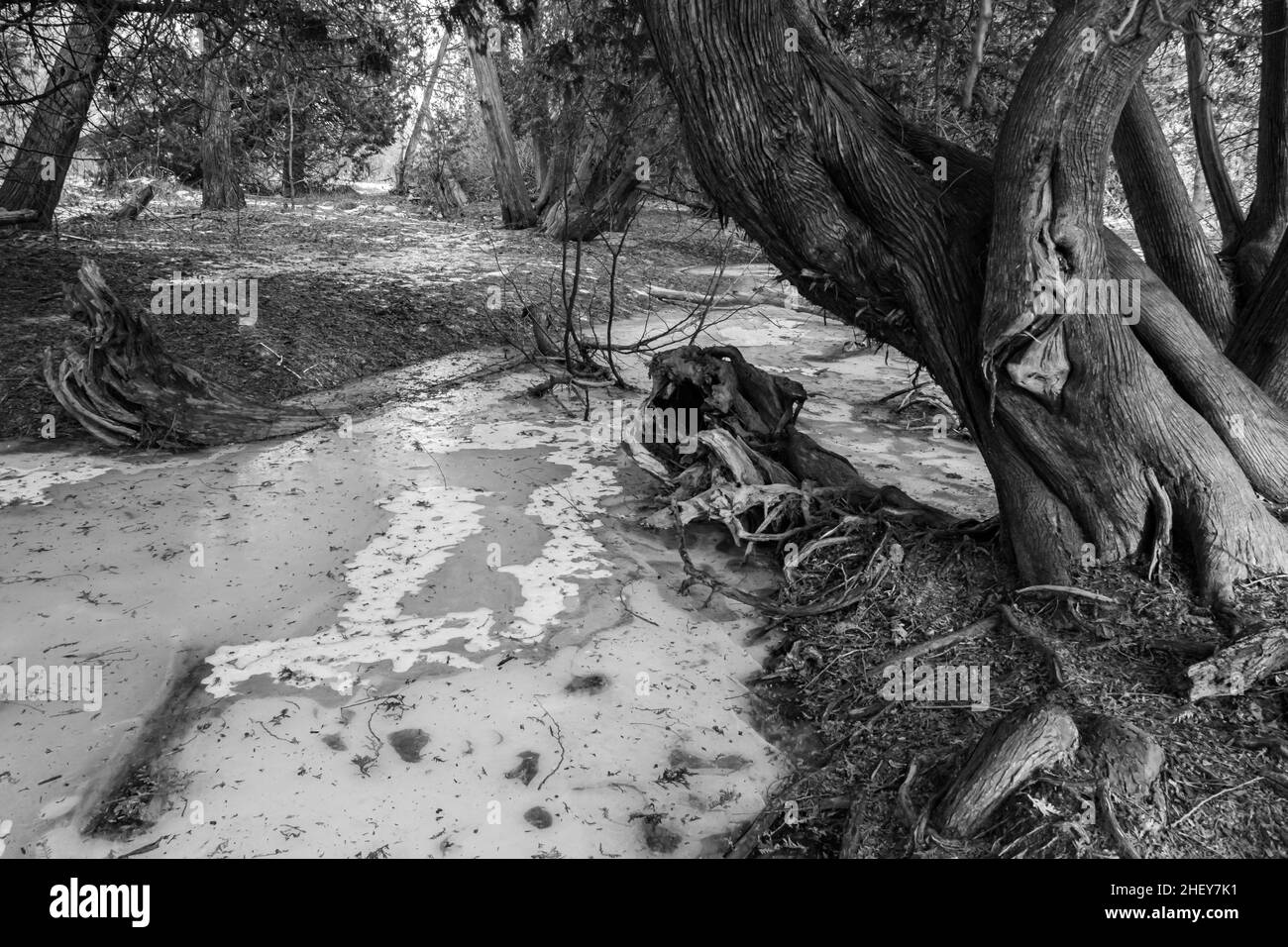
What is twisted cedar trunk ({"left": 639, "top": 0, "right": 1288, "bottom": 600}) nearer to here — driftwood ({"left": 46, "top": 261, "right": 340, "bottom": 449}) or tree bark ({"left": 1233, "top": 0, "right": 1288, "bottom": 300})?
tree bark ({"left": 1233, "top": 0, "right": 1288, "bottom": 300})

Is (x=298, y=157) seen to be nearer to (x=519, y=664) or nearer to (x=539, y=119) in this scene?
(x=539, y=119)

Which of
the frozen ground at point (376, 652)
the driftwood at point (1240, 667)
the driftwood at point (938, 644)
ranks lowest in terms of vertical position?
the frozen ground at point (376, 652)

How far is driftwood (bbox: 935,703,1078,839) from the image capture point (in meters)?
2.84

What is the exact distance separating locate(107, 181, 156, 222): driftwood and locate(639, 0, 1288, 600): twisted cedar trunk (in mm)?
9349

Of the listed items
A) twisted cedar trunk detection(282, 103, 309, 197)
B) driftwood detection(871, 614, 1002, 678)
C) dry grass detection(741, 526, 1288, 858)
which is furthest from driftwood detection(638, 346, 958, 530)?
twisted cedar trunk detection(282, 103, 309, 197)

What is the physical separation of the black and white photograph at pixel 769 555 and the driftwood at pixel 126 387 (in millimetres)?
26

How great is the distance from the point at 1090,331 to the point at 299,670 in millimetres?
3422

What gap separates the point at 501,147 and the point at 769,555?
10.6 meters

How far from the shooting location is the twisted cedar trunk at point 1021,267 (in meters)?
3.51

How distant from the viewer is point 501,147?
13836 mm

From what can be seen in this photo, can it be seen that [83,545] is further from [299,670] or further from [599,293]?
[599,293]

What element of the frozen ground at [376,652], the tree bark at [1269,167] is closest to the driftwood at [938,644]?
the frozen ground at [376,652]

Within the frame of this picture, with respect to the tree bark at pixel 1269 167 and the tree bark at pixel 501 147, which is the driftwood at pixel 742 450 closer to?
the tree bark at pixel 1269 167
